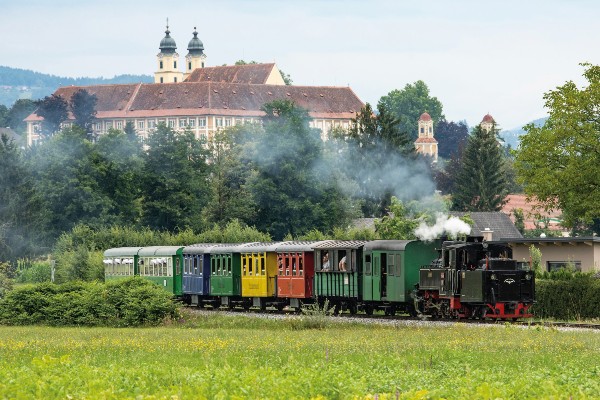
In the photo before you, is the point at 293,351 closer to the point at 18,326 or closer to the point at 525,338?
the point at 525,338

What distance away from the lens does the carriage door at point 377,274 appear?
53094mm

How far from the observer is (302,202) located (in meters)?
126

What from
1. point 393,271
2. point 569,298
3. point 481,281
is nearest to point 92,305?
point 393,271

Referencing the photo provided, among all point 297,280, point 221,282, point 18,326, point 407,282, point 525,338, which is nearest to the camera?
point 525,338

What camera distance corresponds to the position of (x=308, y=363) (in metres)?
30.7

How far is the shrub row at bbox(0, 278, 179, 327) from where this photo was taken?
55.6 m

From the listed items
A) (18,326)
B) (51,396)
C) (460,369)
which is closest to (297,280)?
(18,326)

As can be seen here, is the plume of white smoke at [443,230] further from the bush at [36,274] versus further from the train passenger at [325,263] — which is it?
the bush at [36,274]

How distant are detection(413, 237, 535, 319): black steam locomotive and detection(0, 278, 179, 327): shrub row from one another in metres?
12.6

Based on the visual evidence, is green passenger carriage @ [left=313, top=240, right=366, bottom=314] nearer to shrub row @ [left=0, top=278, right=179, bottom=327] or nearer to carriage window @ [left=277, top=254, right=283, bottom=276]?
carriage window @ [left=277, top=254, right=283, bottom=276]

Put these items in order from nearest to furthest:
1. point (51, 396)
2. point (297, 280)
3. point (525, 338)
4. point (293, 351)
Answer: point (51, 396) → point (293, 351) → point (525, 338) → point (297, 280)

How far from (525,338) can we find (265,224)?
90.9 m

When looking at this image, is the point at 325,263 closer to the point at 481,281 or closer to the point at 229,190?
the point at 481,281

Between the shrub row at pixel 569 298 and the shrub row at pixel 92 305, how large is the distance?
15.0m
